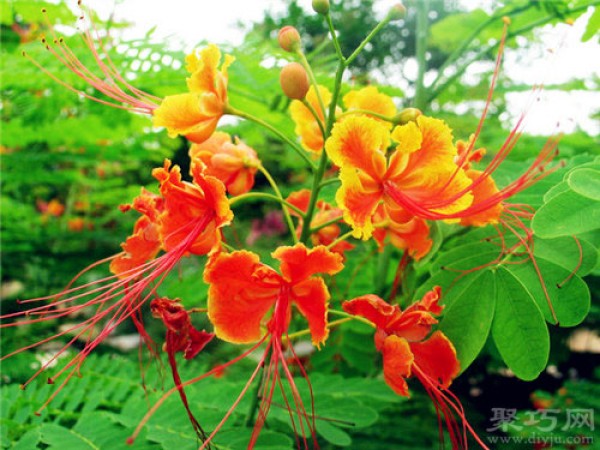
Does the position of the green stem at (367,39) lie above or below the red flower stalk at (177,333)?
above

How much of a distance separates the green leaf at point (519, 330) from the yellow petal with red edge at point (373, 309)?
0.80 feet

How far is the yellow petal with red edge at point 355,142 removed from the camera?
1189mm

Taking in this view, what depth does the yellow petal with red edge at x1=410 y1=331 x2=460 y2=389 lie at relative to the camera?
1180 millimetres

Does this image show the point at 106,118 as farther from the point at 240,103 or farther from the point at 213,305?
the point at 213,305

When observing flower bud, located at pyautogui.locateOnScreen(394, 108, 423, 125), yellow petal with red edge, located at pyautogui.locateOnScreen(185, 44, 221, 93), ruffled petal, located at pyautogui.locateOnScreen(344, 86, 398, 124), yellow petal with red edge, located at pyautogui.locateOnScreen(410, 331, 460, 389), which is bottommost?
yellow petal with red edge, located at pyautogui.locateOnScreen(410, 331, 460, 389)

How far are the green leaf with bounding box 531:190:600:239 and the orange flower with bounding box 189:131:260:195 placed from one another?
0.71m

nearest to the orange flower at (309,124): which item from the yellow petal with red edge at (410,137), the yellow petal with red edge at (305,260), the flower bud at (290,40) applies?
the flower bud at (290,40)

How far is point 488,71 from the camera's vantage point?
11.2ft

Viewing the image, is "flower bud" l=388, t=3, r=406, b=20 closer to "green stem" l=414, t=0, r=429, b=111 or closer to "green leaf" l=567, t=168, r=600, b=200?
"green leaf" l=567, t=168, r=600, b=200

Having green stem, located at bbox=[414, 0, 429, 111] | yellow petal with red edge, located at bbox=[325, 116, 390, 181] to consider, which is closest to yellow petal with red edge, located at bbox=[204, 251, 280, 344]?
yellow petal with red edge, located at bbox=[325, 116, 390, 181]

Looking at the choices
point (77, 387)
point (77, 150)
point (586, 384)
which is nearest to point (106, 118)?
point (77, 150)

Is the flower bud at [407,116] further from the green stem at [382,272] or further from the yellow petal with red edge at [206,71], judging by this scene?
the green stem at [382,272]

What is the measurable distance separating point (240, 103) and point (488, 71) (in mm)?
1800

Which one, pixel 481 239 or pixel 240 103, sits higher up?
pixel 240 103
